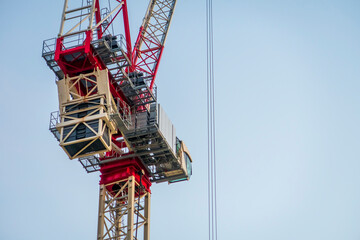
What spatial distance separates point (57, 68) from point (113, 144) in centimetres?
675

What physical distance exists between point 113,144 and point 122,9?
1039 centimetres

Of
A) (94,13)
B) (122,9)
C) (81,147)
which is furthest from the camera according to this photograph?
(122,9)

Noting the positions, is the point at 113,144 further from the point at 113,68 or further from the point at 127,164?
the point at 113,68

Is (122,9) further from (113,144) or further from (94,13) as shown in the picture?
(113,144)

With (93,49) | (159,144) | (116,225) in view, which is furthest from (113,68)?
(116,225)

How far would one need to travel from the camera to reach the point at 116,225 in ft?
199

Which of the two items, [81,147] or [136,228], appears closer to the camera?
[81,147]

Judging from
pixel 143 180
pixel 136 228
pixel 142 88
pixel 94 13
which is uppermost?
pixel 94 13

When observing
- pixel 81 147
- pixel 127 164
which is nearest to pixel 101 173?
pixel 127 164

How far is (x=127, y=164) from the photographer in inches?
2406

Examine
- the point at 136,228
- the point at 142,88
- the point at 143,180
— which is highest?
the point at 142,88

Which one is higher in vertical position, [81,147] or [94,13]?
[94,13]

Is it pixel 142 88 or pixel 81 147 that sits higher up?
pixel 142 88

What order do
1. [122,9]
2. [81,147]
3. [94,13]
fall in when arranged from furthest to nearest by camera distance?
[122,9], [94,13], [81,147]
